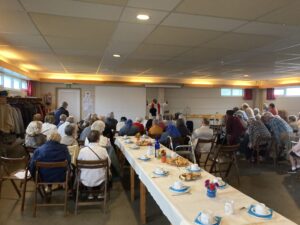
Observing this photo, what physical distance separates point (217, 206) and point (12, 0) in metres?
2.62

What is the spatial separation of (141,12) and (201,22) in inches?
30.6

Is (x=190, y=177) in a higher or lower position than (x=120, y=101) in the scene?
lower

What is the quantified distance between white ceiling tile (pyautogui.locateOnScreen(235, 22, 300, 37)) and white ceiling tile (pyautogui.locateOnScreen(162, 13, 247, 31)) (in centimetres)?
18

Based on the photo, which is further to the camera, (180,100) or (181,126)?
(180,100)

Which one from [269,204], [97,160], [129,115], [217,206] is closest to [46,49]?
[97,160]

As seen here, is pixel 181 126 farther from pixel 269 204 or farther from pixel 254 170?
pixel 269 204

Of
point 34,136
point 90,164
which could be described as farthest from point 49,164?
point 34,136

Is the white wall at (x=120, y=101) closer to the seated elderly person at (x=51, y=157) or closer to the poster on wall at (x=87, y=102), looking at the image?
the poster on wall at (x=87, y=102)

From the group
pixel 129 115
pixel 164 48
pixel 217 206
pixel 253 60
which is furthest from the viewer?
pixel 129 115

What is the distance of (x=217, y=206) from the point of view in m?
1.71

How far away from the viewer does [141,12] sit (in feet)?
8.93

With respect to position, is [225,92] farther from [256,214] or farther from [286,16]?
[256,214]

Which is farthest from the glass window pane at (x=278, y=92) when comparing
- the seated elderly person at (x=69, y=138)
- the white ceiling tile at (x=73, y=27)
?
the seated elderly person at (x=69, y=138)

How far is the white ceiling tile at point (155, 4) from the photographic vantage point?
241cm
